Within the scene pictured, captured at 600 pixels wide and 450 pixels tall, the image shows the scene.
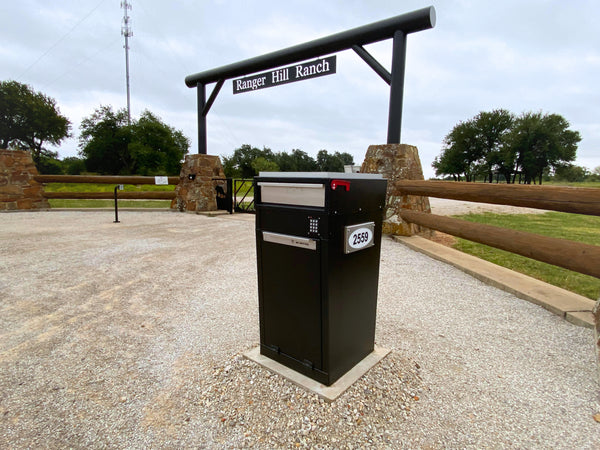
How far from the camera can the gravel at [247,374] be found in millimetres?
1471

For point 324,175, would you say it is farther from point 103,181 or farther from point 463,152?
point 463,152

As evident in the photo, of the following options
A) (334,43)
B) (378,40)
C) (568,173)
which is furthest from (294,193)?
(568,173)

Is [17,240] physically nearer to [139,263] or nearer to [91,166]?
[139,263]

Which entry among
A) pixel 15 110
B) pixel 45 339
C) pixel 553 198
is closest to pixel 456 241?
pixel 553 198

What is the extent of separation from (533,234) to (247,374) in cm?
306

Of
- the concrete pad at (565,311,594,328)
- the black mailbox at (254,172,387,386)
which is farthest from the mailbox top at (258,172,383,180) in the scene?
the concrete pad at (565,311,594,328)

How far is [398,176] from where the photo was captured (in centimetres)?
597

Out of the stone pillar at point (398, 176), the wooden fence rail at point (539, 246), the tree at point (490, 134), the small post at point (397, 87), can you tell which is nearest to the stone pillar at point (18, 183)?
the stone pillar at point (398, 176)

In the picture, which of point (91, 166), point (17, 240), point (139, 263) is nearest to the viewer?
point (139, 263)

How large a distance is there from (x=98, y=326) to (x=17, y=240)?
15.4 feet

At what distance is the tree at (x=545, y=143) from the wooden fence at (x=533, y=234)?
3702cm

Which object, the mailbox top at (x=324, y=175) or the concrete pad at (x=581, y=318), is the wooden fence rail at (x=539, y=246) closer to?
the concrete pad at (x=581, y=318)

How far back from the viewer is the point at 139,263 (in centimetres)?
423

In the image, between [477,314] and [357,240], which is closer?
[357,240]
